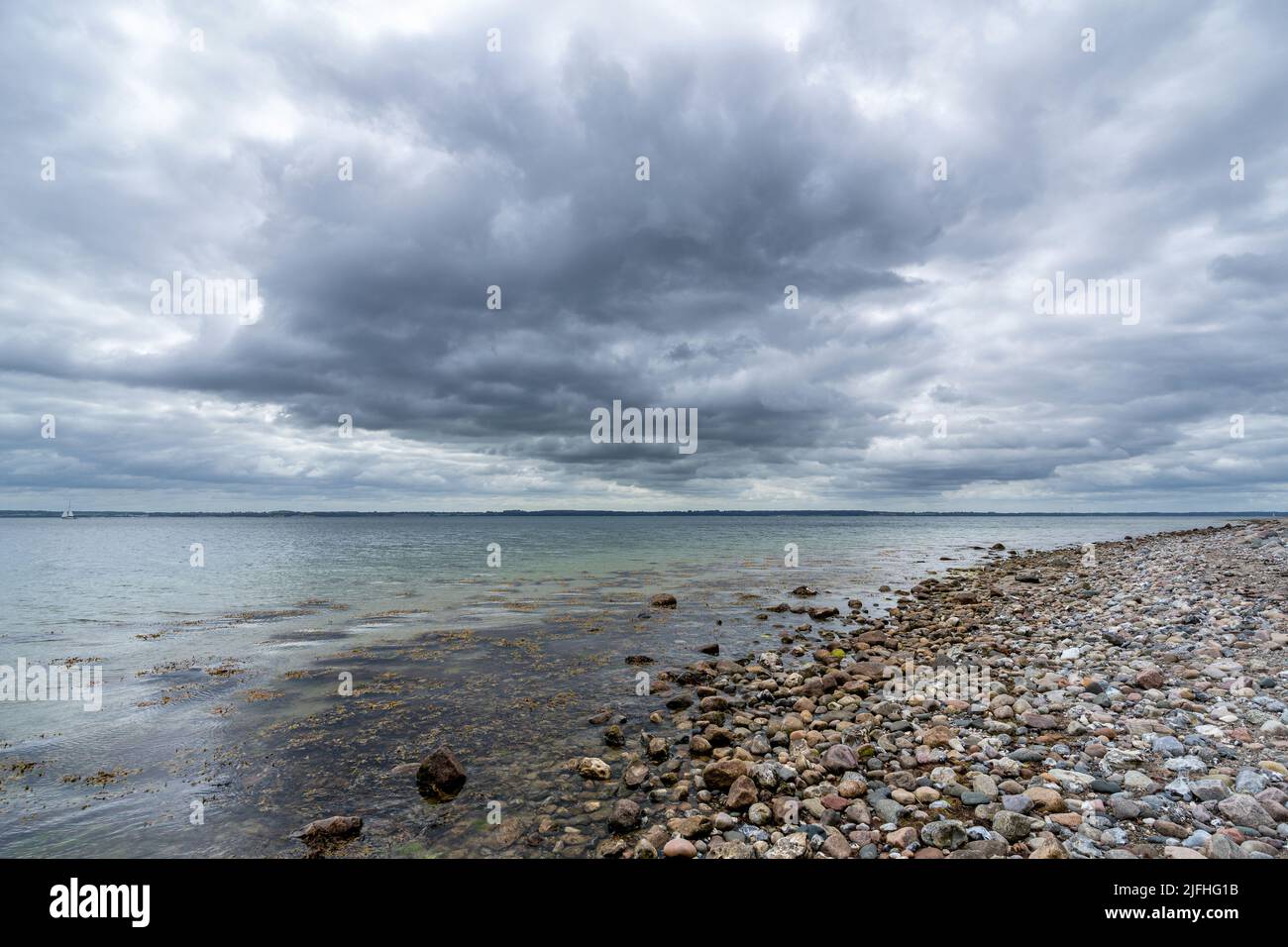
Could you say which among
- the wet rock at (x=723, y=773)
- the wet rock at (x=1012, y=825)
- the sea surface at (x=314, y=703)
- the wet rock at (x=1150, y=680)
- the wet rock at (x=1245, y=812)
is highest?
the wet rock at (x=1245, y=812)

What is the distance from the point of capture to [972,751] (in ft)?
28.7

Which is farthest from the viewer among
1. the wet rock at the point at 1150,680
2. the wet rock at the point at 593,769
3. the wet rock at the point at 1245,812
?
the wet rock at the point at 1150,680

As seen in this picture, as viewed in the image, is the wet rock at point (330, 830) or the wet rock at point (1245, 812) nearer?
the wet rock at point (1245, 812)

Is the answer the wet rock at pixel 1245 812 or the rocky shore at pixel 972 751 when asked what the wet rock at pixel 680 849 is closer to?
the rocky shore at pixel 972 751

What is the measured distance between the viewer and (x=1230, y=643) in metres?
12.1

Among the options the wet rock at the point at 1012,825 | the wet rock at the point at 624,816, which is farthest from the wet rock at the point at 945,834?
the wet rock at the point at 624,816

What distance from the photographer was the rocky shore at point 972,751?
6379mm

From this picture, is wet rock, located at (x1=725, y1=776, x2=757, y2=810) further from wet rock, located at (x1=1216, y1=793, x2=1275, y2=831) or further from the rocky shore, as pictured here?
wet rock, located at (x1=1216, y1=793, x2=1275, y2=831)

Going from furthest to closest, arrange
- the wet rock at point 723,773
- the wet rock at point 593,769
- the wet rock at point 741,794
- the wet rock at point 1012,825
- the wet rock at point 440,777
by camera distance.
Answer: the wet rock at point 593,769, the wet rock at point 440,777, the wet rock at point 723,773, the wet rock at point 741,794, the wet rock at point 1012,825

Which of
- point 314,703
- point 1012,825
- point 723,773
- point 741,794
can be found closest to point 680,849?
point 741,794

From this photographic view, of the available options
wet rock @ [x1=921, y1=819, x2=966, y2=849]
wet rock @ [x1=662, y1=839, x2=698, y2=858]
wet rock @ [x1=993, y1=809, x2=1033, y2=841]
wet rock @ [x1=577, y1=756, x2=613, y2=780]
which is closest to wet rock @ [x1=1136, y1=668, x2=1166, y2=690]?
wet rock @ [x1=993, y1=809, x2=1033, y2=841]

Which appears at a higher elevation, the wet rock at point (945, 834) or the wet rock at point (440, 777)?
the wet rock at point (945, 834)

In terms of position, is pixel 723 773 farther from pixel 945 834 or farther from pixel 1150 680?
pixel 1150 680
